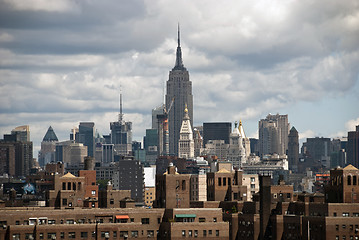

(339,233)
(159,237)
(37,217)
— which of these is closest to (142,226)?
(159,237)

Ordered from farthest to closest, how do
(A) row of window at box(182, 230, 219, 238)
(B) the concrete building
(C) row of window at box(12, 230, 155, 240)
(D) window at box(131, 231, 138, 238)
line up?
(B) the concrete building → (A) row of window at box(182, 230, 219, 238) → (D) window at box(131, 231, 138, 238) → (C) row of window at box(12, 230, 155, 240)

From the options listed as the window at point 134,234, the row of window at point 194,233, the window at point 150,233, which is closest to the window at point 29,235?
the window at point 134,234

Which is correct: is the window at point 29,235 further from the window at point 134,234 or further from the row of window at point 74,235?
the window at point 134,234

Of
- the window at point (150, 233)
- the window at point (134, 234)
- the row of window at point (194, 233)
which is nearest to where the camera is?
the window at point (134, 234)

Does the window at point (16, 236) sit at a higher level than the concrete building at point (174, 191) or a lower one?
lower

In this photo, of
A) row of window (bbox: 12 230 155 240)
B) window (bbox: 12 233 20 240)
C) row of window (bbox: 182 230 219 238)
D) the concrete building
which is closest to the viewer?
window (bbox: 12 233 20 240)

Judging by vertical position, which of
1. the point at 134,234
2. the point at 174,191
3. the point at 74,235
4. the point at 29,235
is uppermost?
the point at 174,191

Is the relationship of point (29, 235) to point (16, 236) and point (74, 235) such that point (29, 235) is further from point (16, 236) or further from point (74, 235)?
point (74, 235)

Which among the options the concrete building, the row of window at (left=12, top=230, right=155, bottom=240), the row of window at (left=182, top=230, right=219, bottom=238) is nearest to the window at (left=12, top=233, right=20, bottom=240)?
the row of window at (left=12, top=230, right=155, bottom=240)

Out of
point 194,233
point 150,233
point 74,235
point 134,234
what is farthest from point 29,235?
point 194,233

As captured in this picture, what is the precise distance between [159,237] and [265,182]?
21794mm

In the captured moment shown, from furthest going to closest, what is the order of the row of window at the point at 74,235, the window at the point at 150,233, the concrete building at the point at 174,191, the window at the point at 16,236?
the concrete building at the point at 174,191, the window at the point at 150,233, the row of window at the point at 74,235, the window at the point at 16,236

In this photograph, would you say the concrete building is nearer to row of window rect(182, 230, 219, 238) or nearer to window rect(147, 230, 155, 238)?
window rect(147, 230, 155, 238)

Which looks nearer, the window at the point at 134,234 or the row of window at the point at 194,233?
the window at the point at 134,234
